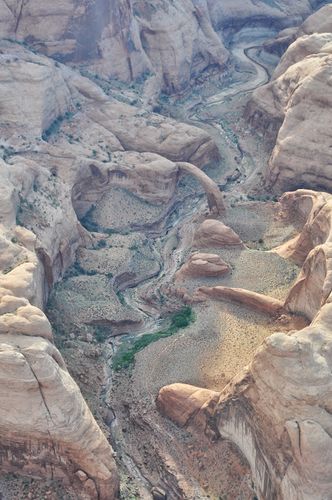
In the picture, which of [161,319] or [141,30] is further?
[141,30]

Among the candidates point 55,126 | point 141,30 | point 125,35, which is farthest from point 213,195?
point 141,30

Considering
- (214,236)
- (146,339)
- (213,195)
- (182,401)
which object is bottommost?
(146,339)

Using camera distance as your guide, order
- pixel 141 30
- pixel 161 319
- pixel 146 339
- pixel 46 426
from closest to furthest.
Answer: pixel 46 426 < pixel 146 339 < pixel 161 319 < pixel 141 30

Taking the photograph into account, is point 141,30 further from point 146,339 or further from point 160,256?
point 146,339

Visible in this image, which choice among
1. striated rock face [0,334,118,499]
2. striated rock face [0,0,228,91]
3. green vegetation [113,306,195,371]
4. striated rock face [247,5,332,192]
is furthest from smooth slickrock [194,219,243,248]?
striated rock face [0,0,228,91]

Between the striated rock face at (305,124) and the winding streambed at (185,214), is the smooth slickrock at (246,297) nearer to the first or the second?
the winding streambed at (185,214)

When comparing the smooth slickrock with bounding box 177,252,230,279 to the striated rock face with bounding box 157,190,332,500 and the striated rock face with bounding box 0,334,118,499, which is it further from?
the striated rock face with bounding box 0,334,118,499

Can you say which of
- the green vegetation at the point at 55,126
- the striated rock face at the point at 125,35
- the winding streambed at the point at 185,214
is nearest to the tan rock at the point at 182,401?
the winding streambed at the point at 185,214
